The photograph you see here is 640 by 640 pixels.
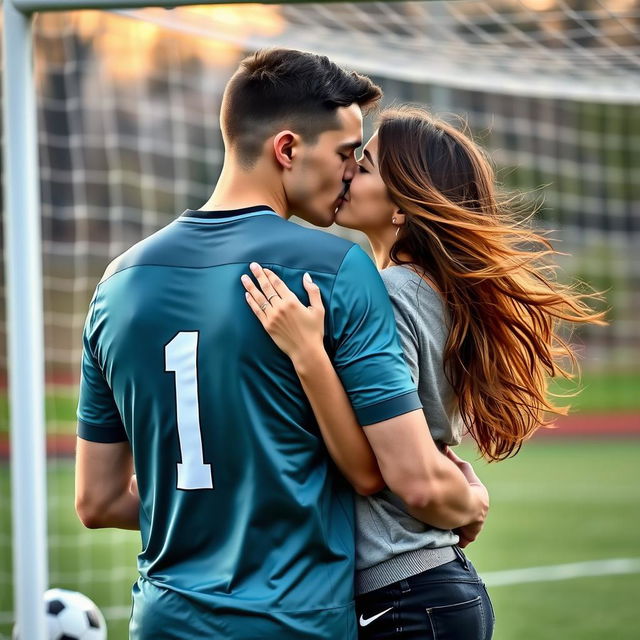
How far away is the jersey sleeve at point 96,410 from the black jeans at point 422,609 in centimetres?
66

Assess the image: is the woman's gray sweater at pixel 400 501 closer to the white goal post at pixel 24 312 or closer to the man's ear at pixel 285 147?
the man's ear at pixel 285 147

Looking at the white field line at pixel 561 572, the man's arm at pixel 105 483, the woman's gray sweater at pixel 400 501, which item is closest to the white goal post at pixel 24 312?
the man's arm at pixel 105 483

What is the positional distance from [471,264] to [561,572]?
5.36 meters

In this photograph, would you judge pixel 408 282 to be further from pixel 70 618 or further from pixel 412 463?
pixel 70 618

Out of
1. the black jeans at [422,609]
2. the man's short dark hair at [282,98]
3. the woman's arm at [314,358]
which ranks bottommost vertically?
the black jeans at [422,609]

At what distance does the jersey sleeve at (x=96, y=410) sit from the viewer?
7.52ft

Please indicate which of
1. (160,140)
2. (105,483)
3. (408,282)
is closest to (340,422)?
(408,282)

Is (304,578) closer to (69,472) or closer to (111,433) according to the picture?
(111,433)

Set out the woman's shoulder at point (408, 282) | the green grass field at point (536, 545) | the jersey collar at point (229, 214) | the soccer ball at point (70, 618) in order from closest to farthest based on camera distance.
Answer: the jersey collar at point (229, 214) < the woman's shoulder at point (408, 282) < the soccer ball at point (70, 618) < the green grass field at point (536, 545)

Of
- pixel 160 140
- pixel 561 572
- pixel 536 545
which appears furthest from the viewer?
pixel 160 140

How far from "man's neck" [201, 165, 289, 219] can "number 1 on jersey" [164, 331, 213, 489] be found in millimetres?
302

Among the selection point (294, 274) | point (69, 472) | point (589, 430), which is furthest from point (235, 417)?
point (589, 430)

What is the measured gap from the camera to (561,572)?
719 centimetres

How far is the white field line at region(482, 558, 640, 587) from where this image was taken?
6984 mm
